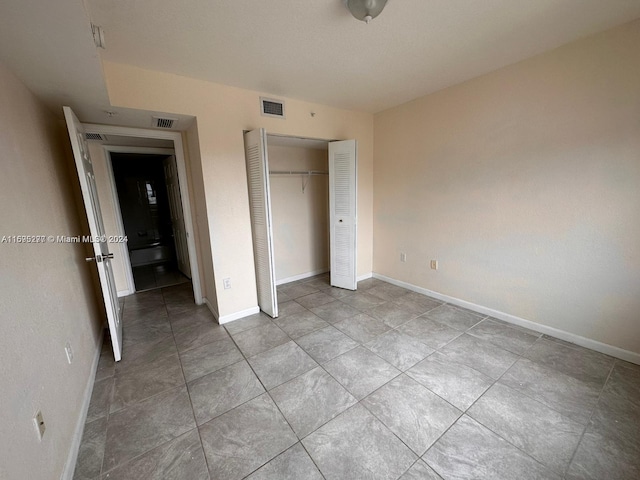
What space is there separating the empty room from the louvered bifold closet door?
0.04m

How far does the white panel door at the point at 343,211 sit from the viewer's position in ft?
10.9

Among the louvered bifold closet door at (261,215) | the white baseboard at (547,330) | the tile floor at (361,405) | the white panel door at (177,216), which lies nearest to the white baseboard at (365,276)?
the white baseboard at (547,330)

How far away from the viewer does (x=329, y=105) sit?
326cm

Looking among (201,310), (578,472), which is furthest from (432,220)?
(201,310)

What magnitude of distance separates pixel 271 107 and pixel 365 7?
5.22 ft

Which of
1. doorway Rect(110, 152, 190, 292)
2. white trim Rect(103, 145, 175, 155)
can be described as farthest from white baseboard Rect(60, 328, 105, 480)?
doorway Rect(110, 152, 190, 292)

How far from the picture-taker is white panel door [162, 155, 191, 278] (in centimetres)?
389

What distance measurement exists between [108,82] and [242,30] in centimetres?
122

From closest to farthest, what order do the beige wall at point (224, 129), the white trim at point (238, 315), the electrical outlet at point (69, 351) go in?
the electrical outlet at point (69, 351) < the beige wall at point (224, 129) < the white trim at point (238, 315)

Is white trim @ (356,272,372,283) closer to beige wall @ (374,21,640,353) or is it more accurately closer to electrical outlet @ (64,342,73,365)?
beige wall @ (374,21,640,353)

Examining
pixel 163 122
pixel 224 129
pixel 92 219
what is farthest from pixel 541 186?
pixel 92 219

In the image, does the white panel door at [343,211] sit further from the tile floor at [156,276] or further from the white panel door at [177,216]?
the tile floor at [156,276]

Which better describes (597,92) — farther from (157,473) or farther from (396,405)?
(157,473)

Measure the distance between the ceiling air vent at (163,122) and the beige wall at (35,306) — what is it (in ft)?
2.46
